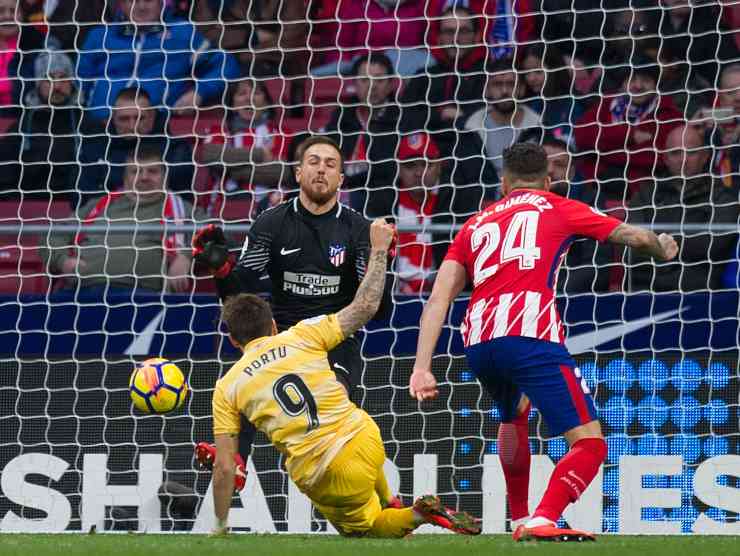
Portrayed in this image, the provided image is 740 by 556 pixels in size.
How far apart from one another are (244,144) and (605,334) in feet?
10.8

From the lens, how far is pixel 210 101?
10.7 metres

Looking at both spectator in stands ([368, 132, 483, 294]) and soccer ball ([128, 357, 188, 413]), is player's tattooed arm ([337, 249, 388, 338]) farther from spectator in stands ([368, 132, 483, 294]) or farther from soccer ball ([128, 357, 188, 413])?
spectator in stands ([368, 132, 483, 294])

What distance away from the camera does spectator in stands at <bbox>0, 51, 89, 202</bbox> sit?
32.8ft

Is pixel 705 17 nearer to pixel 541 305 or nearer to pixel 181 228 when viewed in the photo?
pixel 181 228

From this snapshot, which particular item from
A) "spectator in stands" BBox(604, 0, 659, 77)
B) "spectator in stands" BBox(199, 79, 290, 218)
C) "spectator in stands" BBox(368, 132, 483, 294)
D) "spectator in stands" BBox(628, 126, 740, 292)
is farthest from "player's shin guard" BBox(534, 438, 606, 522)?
"spectator in stands" BBox(604, 0, 659, 77)

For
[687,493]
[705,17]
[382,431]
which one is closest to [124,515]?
[382,431]

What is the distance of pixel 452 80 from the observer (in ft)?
34.3

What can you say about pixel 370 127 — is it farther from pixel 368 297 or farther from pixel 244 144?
pixel 368 297

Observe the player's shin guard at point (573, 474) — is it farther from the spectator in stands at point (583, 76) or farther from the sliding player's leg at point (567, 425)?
the spectator in stands at point (583, 76)

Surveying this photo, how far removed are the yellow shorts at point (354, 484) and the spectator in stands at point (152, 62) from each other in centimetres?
501

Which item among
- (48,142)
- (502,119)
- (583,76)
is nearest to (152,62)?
(48,142)

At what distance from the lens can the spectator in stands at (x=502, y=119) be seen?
973 cm

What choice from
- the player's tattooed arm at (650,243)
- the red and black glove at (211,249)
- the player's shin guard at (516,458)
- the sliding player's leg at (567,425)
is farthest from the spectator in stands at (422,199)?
the player's tattooed arm at (650,243)

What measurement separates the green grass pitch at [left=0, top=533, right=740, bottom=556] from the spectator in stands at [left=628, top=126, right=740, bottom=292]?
7.41 feet
